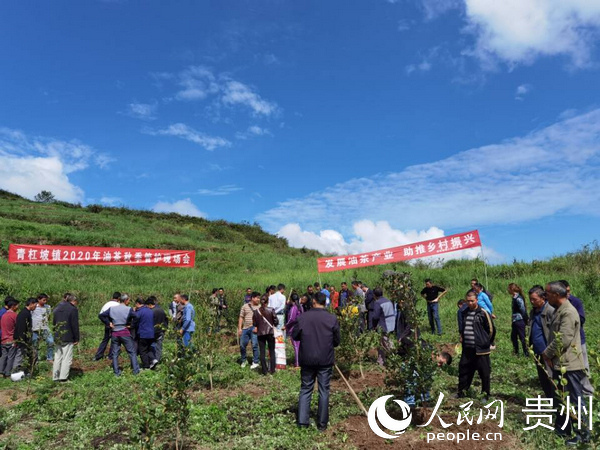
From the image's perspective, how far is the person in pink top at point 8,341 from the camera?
8922mm

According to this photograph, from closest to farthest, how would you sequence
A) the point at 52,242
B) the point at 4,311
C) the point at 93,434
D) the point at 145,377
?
the point at 93,434, the point at 145,377, the point at 4,311, the point at 52,242

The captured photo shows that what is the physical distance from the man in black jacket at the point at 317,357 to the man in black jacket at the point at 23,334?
6.13 meters

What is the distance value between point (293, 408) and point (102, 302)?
14330 millimetres

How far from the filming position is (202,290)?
56.7 feet

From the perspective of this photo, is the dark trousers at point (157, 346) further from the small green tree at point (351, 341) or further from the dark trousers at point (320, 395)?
the dark trousers at point (320, 395)

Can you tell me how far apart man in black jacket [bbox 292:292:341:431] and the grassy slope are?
322mm

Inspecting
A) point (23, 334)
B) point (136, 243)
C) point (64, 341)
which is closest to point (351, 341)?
point (64, 341)

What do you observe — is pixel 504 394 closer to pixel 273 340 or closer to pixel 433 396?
pixel 433 396

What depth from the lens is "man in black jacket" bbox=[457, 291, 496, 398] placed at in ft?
20.3

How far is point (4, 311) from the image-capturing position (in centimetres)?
935

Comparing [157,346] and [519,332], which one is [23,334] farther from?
[519,332]

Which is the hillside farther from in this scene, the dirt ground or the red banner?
the dirt ground

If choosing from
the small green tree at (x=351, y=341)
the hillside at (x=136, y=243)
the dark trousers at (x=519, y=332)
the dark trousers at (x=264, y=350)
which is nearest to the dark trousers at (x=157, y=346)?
the dark trousers at (x=264, y=350)

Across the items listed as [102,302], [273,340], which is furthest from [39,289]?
[273,340]
